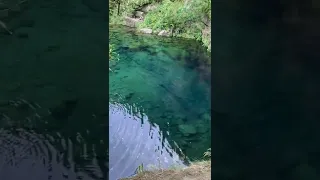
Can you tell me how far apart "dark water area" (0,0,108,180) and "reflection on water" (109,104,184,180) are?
1.21 meters

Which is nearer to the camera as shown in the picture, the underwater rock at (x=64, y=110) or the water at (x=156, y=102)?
the underwater rock at (x=64, y=110)

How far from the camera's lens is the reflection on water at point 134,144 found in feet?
14.1

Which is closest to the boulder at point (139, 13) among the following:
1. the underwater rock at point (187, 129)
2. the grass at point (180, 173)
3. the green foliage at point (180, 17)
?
the green foliage at point (180, 17)

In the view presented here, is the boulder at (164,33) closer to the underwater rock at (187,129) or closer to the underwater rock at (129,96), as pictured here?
the underwater rock at (129,96)

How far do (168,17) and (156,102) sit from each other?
2.70 m

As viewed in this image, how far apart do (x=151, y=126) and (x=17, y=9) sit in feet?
8.70

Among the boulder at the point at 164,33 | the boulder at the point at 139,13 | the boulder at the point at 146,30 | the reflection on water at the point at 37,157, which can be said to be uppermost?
the boulder at the point at 139,13

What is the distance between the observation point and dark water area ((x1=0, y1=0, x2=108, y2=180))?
9.30ft

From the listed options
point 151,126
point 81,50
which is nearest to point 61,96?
point 81,50

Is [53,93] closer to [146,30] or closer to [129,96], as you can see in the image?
[129,96]

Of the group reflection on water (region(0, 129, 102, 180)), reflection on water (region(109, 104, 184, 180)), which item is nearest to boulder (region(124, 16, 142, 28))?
reflection on water (region(109, 104, 184, 180))
